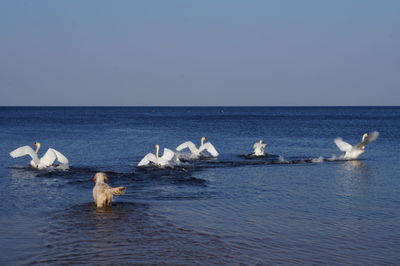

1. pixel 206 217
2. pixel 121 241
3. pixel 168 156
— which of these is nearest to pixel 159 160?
pixel 168 156

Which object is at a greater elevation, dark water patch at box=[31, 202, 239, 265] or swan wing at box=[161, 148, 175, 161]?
swan wing at box=[161, 148, 175, 161]

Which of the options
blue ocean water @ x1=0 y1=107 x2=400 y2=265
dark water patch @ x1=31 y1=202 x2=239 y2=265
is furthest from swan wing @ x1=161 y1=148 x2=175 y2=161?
dark water patch @ x1=31 y1=202 x2=239 y2=265

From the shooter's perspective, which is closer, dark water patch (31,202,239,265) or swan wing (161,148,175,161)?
dark water patch (31,202,239,265)

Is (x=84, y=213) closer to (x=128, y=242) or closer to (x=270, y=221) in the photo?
(x=128, y=242)

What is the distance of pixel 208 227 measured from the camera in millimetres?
11891

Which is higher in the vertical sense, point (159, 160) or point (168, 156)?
point (168, 156)

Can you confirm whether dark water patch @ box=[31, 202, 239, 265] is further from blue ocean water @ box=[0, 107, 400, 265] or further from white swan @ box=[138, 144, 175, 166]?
white swan @ box=[138, 144, 175, 166]

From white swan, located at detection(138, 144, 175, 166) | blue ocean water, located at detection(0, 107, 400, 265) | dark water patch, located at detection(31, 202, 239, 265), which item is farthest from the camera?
white swan, located at detection(138, 144, 175, 166)

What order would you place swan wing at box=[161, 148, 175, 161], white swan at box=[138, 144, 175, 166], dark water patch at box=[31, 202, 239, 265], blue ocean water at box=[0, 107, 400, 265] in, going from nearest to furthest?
1. dark water patch at box=[31, 202, 239, 265]
2. blue ocean water at box=[0, 107, 400, 265]
3. white swan at box=[138, 144, 175, 166]
4. swan wing at box=[161, 148, 175, 161]

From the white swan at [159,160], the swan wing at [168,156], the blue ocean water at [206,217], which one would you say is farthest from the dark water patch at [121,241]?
the swan wing at [168,156]

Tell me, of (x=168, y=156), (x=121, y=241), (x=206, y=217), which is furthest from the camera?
(x=168, y=156)

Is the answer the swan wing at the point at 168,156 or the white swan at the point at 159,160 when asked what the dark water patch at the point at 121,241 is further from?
the swan wing at the point at 168,156

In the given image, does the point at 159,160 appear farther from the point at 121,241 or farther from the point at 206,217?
the point at 121,241

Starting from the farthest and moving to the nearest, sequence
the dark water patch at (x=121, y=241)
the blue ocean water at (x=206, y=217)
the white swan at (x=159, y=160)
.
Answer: the white swan at (x=159, y=160)
the blue ocean water at (x=206, y=217)
the dark water patch at (x=121, y=241)
